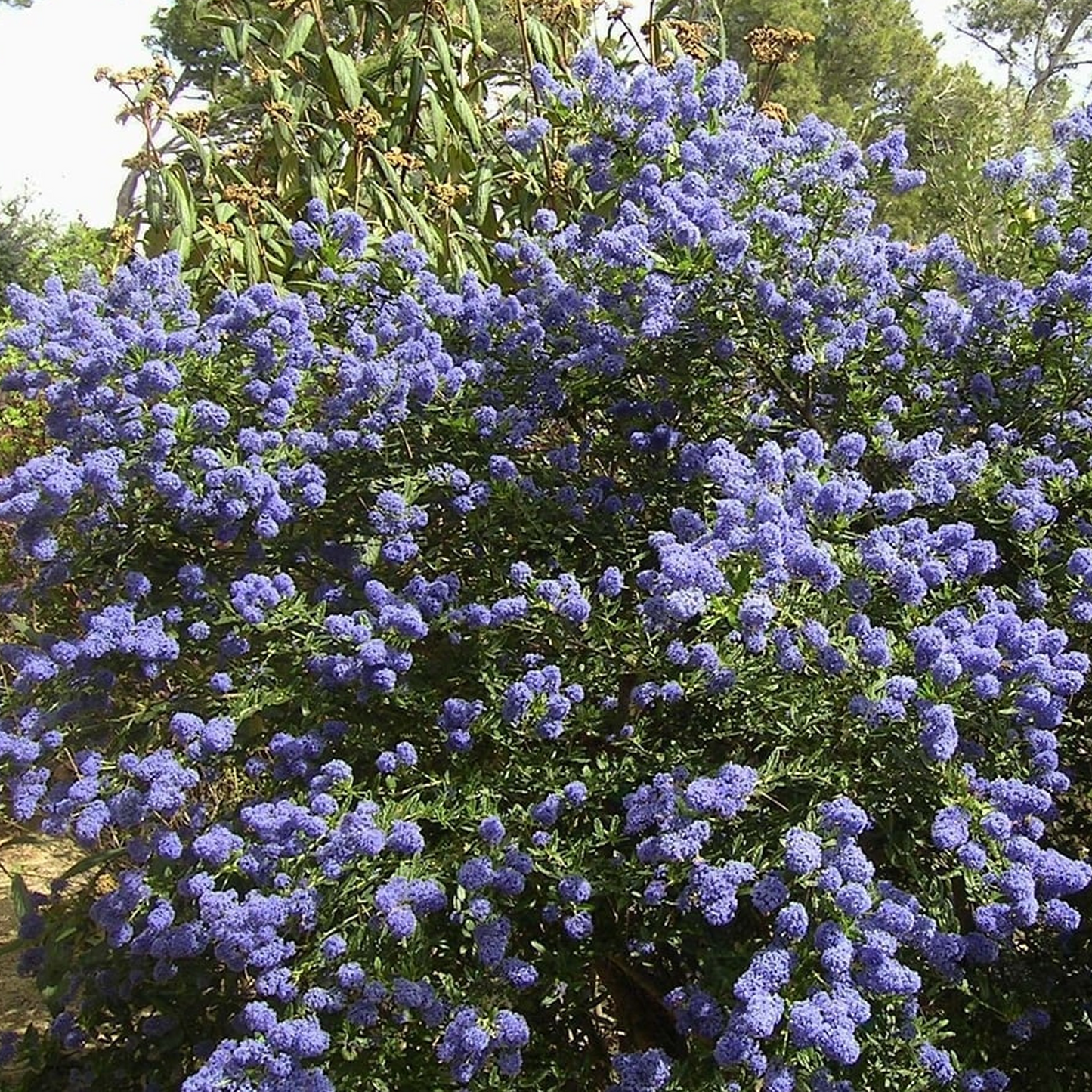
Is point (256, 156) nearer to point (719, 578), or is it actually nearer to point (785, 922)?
point (719, 578)

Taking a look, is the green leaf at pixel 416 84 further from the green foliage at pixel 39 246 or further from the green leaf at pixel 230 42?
the green foliage at pixel 39 246

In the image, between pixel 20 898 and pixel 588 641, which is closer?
pixel 588 641

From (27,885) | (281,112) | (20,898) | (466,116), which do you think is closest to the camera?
(20,898)

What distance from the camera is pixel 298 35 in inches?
184

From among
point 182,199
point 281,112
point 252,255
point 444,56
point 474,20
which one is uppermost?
point 474,20

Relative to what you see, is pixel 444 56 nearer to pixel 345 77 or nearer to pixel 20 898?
pixel 345 77

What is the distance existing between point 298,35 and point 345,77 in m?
0.31

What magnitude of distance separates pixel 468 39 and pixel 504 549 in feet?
9.38

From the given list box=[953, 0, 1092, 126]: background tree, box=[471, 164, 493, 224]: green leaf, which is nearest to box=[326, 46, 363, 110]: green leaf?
box=[471, 164, 493, 224]: green leaf

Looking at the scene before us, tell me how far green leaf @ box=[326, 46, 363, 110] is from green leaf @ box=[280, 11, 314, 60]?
0.13 meters

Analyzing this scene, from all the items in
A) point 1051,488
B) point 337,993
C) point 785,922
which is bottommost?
point 337,993

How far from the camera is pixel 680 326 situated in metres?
3.13

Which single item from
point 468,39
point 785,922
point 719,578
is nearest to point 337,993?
point 785,922

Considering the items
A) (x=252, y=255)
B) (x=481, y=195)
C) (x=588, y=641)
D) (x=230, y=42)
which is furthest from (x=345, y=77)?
(x=588, y=641)
